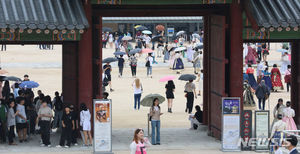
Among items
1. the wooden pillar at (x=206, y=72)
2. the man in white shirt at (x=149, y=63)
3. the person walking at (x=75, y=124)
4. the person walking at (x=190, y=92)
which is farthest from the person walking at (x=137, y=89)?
the man in white shirt at (x=149, y=63)

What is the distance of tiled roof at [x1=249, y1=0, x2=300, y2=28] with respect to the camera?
19703 millimetres

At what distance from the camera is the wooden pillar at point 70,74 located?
2164cm

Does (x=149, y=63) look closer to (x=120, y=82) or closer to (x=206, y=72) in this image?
(x=120, y=82)

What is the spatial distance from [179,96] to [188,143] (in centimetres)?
1183

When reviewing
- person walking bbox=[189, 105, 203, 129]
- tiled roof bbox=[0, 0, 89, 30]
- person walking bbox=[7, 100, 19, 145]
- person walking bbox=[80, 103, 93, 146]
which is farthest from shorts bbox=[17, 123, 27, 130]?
person walking bbox=[189, 105, 203, 129]

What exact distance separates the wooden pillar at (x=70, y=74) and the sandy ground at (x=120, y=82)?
2.49 m

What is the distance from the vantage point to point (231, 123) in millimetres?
19625

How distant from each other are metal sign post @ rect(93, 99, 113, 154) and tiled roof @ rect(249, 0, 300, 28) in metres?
4.99

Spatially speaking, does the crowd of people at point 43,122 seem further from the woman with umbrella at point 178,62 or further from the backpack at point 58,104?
the woman with umbrella at point 178,62

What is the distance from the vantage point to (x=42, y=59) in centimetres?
5012

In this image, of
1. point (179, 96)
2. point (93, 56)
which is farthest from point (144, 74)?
point (93, 56)

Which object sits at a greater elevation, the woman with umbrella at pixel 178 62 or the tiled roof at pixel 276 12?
the tiled roof at pixel 276 12

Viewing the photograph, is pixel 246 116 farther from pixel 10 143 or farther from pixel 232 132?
pixel 10 143

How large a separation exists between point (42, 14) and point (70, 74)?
335 centimetres
